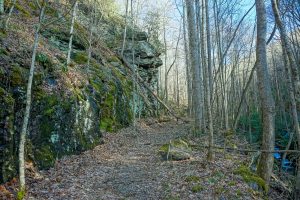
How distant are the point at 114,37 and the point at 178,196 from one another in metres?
18.8

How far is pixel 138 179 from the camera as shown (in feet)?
23.1

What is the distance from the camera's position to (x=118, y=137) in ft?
41.1

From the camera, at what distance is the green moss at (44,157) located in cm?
678

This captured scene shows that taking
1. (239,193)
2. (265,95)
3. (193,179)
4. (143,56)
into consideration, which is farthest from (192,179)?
(143,56)

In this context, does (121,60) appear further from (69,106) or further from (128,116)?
(69,106)

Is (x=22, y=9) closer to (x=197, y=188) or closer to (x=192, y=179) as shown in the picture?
(x=192, y=179)

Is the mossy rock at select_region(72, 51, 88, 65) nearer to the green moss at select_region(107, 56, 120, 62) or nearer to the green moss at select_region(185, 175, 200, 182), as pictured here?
the green moss at select_region(107, 56, 120, 62)

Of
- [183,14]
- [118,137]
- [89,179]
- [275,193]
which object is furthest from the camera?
[183,14]

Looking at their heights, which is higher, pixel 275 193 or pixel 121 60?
pixel 121 60

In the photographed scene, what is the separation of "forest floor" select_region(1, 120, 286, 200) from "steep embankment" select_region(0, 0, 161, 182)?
23.8 inches

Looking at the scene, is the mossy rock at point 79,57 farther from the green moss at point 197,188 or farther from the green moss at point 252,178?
the green moss at point 252,178

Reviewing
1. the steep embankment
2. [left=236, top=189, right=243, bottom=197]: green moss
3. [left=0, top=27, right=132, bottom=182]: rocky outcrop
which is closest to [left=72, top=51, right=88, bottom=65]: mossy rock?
the steep embankment

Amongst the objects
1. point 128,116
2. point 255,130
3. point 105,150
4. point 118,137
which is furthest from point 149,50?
point 105,150

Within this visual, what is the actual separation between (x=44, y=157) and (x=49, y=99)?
1.75 m
